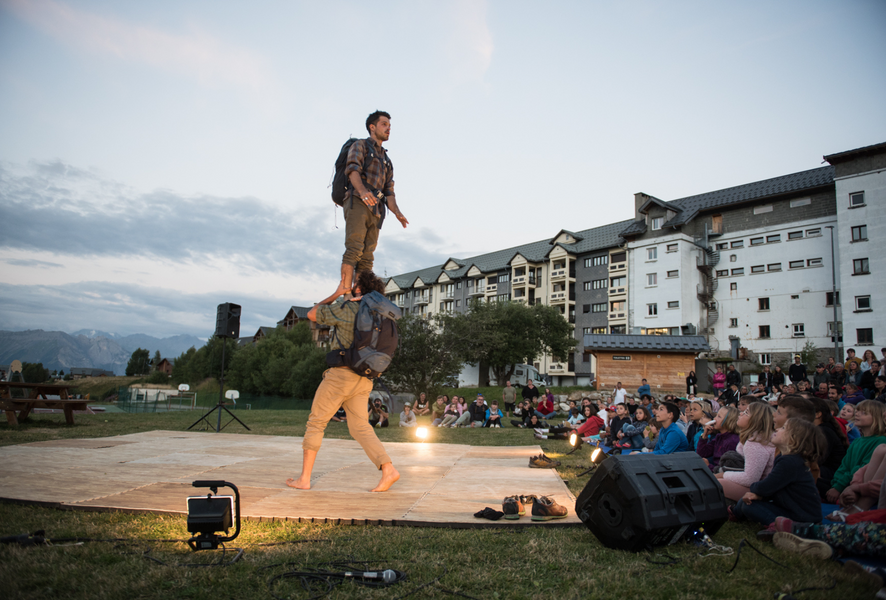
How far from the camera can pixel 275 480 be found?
5199mm

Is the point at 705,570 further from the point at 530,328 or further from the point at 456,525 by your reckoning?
the point at 530,328

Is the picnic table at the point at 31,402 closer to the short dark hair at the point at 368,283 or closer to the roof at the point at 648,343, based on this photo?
the short dark hair at the point at 368,283

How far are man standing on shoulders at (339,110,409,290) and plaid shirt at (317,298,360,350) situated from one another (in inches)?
18.8

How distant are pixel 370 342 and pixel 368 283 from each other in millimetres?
655

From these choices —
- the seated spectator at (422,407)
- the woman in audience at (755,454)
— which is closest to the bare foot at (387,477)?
the woman in audience at (755,454)

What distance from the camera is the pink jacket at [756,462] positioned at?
4.61 metres

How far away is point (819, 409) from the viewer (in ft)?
17.7

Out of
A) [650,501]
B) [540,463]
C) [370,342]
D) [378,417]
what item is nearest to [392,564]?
[650,501]

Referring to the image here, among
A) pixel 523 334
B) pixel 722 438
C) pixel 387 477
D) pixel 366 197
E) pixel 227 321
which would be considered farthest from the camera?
pixel 523 334

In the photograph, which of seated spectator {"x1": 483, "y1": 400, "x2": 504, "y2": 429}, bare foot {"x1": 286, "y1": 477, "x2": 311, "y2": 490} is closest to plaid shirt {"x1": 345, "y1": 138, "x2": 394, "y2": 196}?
bare foot {"x1": 286, "y1": 477, "x2": 311, "y2": 490}

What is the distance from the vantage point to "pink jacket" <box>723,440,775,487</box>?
4.61 m

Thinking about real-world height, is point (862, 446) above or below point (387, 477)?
above

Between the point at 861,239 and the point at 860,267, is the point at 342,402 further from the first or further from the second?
the point at 861,239

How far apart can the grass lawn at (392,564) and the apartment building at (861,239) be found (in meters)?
37.3
